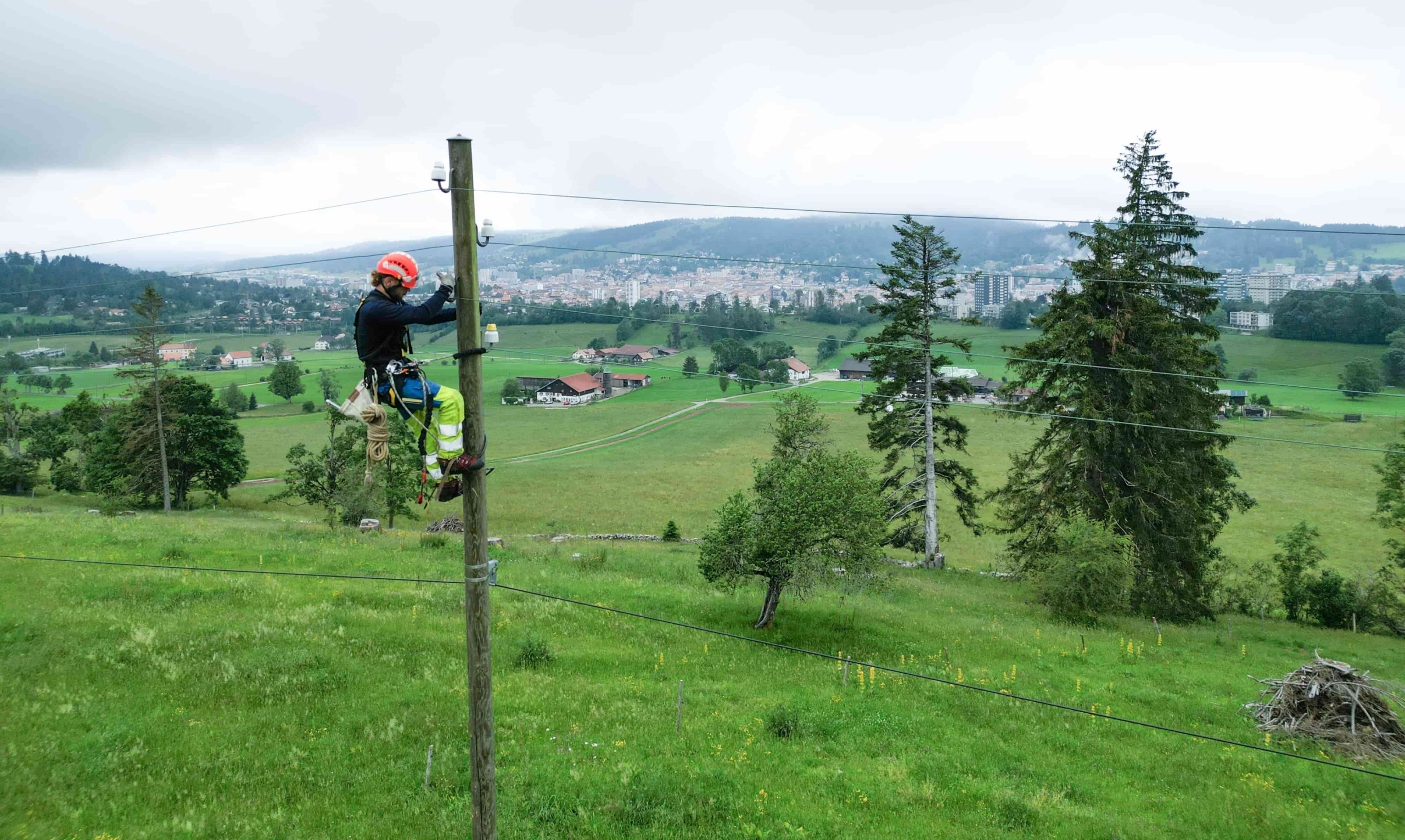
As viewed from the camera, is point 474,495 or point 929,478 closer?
point 474,495

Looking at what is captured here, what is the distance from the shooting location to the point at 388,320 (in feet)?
27.6

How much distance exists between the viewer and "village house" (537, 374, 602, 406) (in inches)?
4884

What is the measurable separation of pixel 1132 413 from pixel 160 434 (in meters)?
58.8

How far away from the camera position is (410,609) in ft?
67.9

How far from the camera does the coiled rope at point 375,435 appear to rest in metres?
8.82

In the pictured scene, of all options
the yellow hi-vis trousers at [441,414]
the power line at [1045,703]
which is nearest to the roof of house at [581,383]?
the power line at [1045,703]

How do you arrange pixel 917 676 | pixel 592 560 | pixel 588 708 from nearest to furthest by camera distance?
1. pixel 917 676
2. pixel 588 708
3. pixel 592 560

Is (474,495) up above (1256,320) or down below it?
below

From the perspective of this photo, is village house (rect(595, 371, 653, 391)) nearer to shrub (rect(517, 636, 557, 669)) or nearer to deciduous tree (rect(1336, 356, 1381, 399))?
deciduous tree (rect(1336, 356, 1381, 399))

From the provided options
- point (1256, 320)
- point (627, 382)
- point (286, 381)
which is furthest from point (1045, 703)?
point (1256, 320)

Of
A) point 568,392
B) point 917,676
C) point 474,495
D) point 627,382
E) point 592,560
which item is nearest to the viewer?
point 474,495

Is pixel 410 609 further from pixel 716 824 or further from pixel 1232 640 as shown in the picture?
pixel 1232 640

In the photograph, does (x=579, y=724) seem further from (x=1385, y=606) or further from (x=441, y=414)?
(x=1385, y=606)

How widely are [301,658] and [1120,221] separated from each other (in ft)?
125
